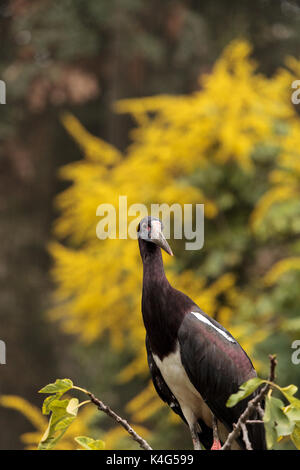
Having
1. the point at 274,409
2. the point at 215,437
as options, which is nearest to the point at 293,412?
the point at 274,409

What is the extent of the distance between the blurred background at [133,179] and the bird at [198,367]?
195 cm

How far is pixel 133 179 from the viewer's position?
190 inches

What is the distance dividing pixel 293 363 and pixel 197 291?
0.87 metres

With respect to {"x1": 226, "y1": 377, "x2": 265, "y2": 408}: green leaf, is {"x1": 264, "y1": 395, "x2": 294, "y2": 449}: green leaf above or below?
below

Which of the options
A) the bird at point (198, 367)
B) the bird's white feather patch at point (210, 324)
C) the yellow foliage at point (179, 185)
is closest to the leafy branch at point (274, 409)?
the bird at point (198, 367)

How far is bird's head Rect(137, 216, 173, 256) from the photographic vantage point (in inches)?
43.4

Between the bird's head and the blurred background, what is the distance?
2614 millimetres

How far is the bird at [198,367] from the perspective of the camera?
149cm

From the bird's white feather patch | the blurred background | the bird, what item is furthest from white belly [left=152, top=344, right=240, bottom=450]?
the blurred background

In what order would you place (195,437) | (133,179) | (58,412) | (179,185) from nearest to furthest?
(58,412) < (195,437) < (179,185) < (133,179)

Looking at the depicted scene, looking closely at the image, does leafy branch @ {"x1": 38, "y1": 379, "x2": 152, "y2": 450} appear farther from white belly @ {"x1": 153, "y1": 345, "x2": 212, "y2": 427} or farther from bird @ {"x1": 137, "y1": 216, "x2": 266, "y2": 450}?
white belly @ {"x1": 153, "y1": 345, "x2": 212, "y2": 427}

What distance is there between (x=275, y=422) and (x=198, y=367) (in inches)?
24.5

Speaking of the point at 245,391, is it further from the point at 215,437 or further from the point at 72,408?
the point at 215,437

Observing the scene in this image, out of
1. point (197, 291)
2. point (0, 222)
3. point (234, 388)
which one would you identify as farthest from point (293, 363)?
point (0, 222)
